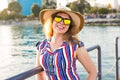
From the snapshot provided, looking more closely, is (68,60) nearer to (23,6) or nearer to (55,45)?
(55,45)

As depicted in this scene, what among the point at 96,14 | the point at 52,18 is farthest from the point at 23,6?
the point at 52,18

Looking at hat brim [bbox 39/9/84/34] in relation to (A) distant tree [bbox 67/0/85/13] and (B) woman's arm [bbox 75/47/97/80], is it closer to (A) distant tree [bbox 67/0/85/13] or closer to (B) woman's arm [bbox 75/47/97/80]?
(B) woman's arm [bbox 75/47/97/80]

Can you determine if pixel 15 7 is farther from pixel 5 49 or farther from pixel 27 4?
pixel 5 49

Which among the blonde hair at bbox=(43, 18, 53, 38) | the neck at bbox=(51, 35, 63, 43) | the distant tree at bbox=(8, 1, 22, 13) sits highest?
the blonde hair at bbox=(43, 18, 53, 38)

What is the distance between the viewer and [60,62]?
188 centimetres

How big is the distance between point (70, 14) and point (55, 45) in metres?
0.20

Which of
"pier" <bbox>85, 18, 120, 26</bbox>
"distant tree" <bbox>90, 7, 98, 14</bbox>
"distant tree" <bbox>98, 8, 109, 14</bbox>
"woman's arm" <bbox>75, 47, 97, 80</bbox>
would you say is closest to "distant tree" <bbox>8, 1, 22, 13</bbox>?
"distant tree" <bbox>90, 7, 98, 14</bbox>

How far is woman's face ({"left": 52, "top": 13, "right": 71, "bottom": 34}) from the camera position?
6.51ft

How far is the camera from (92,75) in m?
1.99

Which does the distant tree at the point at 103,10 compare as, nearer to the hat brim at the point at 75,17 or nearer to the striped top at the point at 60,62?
the hat brim at the point at 75,17

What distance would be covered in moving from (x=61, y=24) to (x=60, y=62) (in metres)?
0.23

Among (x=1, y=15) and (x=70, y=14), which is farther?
(x=1, y=15)

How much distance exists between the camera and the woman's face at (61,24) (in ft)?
6.51

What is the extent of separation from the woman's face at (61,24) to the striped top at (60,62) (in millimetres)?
83
